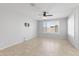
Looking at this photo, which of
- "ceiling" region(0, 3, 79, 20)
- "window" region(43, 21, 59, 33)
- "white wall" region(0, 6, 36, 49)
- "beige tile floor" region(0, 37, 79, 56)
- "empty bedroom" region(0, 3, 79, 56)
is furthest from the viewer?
"window" region(43, 21, 59, 33)

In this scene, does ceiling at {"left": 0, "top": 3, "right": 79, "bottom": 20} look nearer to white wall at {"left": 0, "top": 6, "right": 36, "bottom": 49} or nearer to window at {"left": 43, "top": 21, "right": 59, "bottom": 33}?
white wall at {"left": 0, "top": 6, "right": 36, "bottom": 49}

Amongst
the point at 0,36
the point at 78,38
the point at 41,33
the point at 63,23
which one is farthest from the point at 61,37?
the point at 0,36

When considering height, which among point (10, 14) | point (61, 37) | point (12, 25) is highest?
point (10, 14)

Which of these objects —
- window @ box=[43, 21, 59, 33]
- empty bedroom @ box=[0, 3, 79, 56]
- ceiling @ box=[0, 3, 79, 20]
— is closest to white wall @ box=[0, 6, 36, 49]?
empty bedroom @ box=[0, 3, 79, 56]

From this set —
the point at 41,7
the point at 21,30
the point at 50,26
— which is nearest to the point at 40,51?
the point at 41,7

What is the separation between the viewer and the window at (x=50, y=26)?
9656mm

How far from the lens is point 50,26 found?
1001 centimetres

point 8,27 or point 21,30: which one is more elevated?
point 8,27

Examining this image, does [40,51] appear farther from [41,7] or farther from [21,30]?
[21,30]

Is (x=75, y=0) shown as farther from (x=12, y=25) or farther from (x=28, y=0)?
(x=12, y=25)

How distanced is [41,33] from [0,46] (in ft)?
21.2

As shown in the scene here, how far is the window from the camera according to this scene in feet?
31.7

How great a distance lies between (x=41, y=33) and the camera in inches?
415

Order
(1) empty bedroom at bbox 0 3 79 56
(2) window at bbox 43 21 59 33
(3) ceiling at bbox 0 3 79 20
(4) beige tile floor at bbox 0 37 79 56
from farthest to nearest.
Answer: (2) window at bbox 43 21 59 33 < (1) empty bedroom at bbox 0 3 79 56 < (4) beige tile floor at bbox 0 37 79 56 < (3) ceiling at bbox 0 3 79 20
